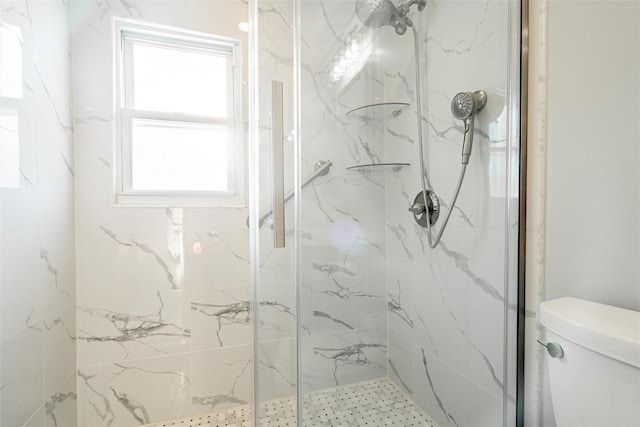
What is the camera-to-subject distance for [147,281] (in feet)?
4.84

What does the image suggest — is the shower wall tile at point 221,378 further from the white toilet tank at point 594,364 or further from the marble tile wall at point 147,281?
the white toilet tank at point 594,364

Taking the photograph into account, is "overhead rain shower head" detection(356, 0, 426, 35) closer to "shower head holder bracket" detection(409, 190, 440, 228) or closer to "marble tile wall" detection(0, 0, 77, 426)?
"shower head holder bracket" detection(409, 190, 440, 228)

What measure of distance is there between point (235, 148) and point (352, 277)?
0.95 metres

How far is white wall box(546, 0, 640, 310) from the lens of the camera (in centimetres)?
75

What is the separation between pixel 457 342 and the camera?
1186 millimetres

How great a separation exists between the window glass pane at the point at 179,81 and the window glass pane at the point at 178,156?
0.10 meters

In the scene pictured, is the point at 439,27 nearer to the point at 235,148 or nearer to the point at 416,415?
the point at 235,148

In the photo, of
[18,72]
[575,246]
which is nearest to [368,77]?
[575,246]

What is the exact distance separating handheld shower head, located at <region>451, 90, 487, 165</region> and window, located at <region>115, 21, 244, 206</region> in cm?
105

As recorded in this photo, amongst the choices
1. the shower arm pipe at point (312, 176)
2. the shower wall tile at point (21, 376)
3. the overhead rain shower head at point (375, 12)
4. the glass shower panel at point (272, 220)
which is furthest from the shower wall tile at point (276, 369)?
the overhead rain shower head at point (375, 12)

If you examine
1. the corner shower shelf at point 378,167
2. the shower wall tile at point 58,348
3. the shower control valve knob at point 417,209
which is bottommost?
the shower wall tile at point 58,348

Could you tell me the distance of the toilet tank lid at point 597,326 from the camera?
61 cm

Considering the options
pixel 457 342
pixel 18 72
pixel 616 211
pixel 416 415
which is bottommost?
pixel 416 415

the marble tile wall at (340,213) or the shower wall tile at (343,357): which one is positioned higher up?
the marble tile wall at (340,213)
